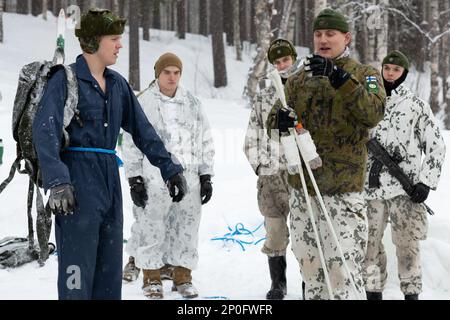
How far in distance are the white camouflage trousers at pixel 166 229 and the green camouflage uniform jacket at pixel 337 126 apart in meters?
1.77

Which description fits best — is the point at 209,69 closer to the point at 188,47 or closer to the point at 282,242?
the point at 188,47

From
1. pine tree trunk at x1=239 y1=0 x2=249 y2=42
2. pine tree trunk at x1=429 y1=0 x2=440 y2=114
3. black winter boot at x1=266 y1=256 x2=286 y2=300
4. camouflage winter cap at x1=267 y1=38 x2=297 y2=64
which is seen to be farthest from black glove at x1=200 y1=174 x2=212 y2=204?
pine tree trunk at x1=239 y1=0 x2=249 y2=42

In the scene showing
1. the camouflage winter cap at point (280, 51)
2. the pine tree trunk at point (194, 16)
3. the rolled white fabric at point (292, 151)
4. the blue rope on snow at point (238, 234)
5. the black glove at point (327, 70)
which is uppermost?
the pine tree trunk at point (194, 16)

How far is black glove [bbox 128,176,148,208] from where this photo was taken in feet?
17.4

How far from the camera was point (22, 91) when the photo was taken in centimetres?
356

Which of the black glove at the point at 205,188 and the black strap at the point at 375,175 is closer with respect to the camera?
the black strap at the point at 375,175

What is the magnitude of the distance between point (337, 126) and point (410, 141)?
153 cm

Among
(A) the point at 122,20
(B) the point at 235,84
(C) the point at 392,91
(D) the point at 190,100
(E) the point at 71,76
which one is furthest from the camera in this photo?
(B) the point at 235,84

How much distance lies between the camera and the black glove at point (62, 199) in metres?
3.16

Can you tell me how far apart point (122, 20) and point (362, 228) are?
1854 mm

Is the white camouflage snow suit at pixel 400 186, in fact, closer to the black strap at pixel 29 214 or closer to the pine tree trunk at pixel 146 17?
the black strap at pixel 29 214

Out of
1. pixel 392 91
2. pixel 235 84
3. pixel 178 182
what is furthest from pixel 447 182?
pixel 235 84

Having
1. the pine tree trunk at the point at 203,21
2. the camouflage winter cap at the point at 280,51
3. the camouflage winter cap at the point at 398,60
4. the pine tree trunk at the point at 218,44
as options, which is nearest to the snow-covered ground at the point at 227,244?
the camouflage winter cap at the point at 398,60

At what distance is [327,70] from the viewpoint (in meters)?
3.56
